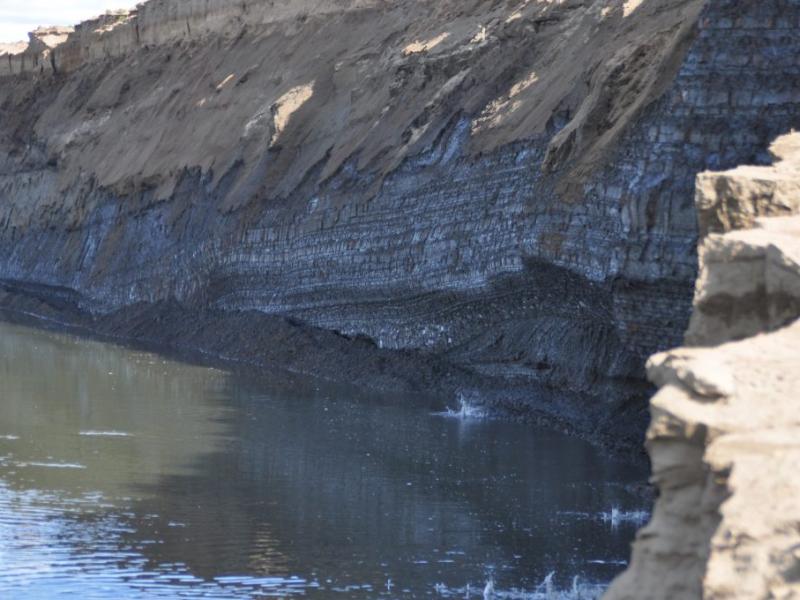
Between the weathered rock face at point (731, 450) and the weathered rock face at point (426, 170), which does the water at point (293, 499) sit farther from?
the weathered rock face at point (731, 450)

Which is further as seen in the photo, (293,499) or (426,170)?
(426,170)

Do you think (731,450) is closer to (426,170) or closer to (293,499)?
(293,499)

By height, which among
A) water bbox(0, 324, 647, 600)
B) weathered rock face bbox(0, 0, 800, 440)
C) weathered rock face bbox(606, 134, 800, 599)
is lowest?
water bbox(0, 324, 647, 600)

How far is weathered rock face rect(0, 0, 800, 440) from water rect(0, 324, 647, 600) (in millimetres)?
1908

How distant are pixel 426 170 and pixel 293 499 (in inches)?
455

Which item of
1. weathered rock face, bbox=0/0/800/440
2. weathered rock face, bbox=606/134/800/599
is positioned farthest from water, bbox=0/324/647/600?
weathered rock face, bbox=606/134/800/599

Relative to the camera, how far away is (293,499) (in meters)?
14.3

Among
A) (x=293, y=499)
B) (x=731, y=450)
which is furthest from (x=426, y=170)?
(x=731, y=450)

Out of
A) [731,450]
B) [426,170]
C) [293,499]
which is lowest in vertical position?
[293,499]

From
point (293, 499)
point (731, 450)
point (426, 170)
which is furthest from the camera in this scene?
point (426, 170)

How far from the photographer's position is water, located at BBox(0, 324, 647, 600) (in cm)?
1127

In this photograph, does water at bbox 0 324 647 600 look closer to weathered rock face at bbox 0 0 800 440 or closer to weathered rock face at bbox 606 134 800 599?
weathered rock face at bbox 0 0 800 440

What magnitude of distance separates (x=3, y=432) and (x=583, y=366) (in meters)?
Result: 7.61

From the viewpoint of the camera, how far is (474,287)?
22.0 meters
